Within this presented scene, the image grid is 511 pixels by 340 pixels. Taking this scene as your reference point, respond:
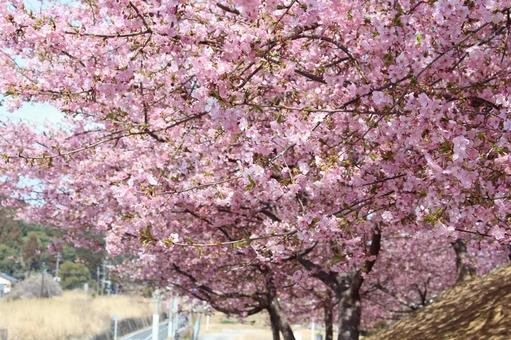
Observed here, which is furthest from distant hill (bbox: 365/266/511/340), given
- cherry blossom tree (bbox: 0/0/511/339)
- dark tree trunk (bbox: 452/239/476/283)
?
cherry blossom tree (bbox: 0/0/511/339)

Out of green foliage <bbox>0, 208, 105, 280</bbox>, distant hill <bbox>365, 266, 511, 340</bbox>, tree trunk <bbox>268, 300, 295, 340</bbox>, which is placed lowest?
distant hill <bbox>365, 266, 511, 340</bbox>

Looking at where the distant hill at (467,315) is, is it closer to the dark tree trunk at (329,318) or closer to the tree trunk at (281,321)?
the tree trunk at (281,321)

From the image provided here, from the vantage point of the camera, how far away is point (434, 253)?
61.6ft

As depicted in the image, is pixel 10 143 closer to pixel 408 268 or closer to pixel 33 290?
pixel 408 268

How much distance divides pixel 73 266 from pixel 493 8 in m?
104

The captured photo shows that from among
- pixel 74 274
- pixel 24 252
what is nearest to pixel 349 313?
pixel 24 252

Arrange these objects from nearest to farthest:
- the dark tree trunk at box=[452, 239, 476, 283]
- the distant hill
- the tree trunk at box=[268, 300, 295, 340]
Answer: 1. the distant hill
2. the tree trunk at box=[268, 300, 295, 340]
3. the dark tree trunk at box=[452, 239, 476, 283]

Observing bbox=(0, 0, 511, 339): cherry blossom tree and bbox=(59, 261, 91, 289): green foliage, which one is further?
bbox=(59, 261, 91, 289): green foliage

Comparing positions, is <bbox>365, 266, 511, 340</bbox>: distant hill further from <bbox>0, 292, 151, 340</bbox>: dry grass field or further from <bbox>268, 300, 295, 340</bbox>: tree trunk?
<bbox>0, 292, 151, 340</bbox>: dry grass field

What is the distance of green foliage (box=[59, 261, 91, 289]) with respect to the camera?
100938 mm

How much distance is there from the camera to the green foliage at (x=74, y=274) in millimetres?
100938

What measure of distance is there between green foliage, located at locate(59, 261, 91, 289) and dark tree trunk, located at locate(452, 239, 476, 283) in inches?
3700

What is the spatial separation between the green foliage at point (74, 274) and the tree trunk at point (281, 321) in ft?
308

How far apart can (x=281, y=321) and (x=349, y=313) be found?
74.7 inches
